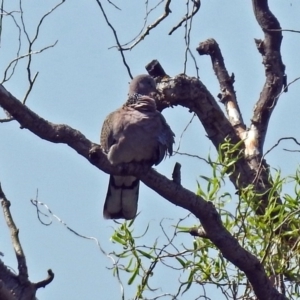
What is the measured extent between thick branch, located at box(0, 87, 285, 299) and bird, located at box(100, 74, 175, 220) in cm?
64

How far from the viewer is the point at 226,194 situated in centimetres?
382

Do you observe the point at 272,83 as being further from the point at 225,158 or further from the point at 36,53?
the point at 36,53

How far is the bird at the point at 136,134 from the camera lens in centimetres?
427

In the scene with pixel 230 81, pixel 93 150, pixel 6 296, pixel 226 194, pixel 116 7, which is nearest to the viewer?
pixel 6 296

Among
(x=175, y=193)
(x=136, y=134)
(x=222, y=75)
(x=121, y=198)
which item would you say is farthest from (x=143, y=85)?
(x=175, y=193)

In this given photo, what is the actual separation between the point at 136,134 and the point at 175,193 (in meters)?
0.92

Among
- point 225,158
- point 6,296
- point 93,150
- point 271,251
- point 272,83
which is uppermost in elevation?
point 272,83

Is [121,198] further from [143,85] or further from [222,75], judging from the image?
[222,75]

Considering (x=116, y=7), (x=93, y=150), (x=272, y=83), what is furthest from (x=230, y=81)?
(x=93, y=150)

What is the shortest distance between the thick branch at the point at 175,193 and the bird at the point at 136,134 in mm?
635

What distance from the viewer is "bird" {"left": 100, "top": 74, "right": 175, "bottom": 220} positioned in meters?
4.27

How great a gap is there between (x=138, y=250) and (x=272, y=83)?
1206 mm

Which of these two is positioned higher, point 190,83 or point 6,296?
point 190,83

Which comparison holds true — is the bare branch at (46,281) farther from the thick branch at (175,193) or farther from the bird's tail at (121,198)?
the bird's tail at (121,198)
